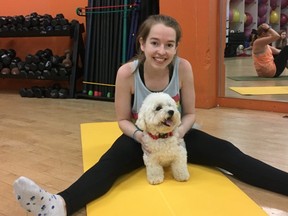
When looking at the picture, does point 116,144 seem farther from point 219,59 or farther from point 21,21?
point 21,21

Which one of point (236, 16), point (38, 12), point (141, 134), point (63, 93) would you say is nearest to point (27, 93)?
point (63, 93)

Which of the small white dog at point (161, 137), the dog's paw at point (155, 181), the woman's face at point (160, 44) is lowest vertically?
the dog's paw at point (155, 181)

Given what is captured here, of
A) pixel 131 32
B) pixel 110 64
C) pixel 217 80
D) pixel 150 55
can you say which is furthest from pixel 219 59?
pixel 150 55

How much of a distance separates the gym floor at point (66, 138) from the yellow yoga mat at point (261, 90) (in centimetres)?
44

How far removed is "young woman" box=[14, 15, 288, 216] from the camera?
1.61m

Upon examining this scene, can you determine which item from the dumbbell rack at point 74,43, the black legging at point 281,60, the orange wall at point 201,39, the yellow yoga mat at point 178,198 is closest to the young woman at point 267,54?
the black legging at point 281,60

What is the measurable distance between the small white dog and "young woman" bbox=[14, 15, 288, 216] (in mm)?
93

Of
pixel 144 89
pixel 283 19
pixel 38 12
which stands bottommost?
pixel 144 89

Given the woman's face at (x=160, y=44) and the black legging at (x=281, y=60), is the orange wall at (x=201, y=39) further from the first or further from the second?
the woman's face at (x=160, y=44)

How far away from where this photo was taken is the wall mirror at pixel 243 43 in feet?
12.4

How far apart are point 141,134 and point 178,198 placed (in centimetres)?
37

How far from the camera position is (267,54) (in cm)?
413

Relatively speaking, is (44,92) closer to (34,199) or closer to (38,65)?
(38,65)

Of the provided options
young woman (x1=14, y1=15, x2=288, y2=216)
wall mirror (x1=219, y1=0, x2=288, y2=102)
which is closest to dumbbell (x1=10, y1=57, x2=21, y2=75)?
wall mirror (x1=219, y1=0, x2=288, y2=102)
